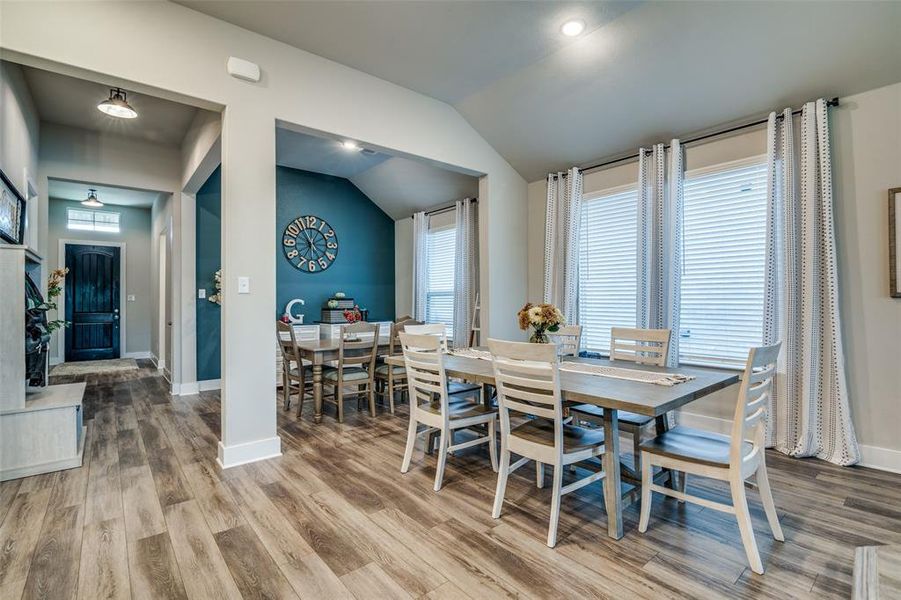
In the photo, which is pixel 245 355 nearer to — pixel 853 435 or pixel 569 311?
pixel 569 311

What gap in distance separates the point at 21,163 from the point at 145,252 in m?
5.52

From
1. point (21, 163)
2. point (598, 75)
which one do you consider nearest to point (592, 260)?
point (598, 75)

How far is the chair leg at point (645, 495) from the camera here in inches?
82.0

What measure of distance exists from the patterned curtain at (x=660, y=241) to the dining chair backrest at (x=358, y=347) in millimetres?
2534

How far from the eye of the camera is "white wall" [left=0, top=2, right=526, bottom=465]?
2.45m

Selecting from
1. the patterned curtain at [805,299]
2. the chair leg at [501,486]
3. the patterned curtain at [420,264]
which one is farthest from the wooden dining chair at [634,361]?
the patterned curtain at [420,264]

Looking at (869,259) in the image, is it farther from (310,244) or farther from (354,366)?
(310,244)

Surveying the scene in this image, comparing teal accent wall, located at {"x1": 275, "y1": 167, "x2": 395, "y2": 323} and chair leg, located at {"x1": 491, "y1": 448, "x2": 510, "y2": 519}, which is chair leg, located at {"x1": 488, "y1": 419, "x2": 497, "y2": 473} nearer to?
chair leg, located at {"x1": 491, "y1": 448, "x2": 510, "y2": 519}

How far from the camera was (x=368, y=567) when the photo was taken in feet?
6.00

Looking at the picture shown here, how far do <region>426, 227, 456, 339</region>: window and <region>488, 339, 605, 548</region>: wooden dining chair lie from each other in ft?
12.4

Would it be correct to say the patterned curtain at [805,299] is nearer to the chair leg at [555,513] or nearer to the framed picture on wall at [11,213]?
the chair leg at [555,513]

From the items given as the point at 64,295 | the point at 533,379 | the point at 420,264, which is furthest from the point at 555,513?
the point at 64,295

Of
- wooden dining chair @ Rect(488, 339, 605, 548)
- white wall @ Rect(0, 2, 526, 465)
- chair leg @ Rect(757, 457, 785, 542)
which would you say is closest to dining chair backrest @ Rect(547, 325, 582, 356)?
wooden dining chair @ Rect(488, 339, 605, 548)

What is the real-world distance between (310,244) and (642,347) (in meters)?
4.90
